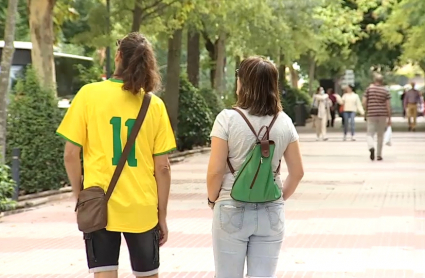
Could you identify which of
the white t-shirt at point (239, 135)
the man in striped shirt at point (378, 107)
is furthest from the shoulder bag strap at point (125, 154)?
the man in striped shirt at point (378, 107)

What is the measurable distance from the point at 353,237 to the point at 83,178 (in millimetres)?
5881

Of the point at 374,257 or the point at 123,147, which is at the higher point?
the point at 123,147

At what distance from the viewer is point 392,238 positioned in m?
10.1

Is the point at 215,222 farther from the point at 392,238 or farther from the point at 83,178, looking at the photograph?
the point at 392,238

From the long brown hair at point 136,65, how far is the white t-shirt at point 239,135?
0.37 metres

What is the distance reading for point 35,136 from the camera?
1494 cm

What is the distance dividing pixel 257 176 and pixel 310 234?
5.94 m

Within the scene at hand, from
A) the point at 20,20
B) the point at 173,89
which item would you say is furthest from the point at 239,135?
the point at 20,20

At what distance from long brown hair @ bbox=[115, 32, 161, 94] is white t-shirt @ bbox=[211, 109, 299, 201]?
37 centimetres

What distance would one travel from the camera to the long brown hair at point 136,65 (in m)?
4.57

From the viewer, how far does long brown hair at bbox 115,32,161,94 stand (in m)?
4.57

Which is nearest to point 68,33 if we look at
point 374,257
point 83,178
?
point 374,257

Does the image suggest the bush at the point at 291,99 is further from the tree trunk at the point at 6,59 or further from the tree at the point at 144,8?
the tree trunk at the point at 6,59

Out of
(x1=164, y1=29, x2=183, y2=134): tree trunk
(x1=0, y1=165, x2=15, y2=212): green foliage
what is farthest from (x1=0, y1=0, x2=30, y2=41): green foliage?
(x1=0, y1=165, x2=15, y2=212): green foliage
